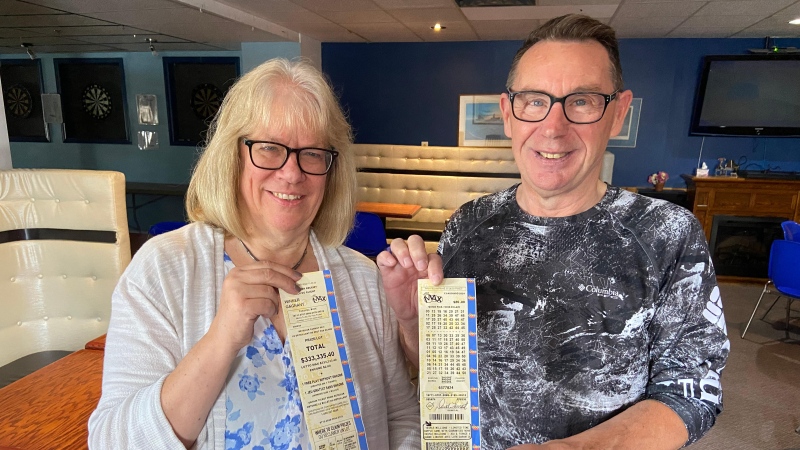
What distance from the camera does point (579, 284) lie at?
1090 mm

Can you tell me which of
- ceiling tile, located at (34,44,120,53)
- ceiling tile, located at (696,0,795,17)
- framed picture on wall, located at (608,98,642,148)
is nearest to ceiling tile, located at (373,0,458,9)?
ceiling tile, located at (696,0,795,17)

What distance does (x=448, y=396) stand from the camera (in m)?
0.91

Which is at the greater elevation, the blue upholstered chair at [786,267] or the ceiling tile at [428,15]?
the ceiling tile at [428,15]

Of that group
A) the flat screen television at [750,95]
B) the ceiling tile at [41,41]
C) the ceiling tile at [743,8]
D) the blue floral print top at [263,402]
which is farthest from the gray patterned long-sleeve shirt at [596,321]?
the ceiling tile at [41,41]

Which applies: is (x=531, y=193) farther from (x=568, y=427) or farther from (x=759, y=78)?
(x=759, y=78)

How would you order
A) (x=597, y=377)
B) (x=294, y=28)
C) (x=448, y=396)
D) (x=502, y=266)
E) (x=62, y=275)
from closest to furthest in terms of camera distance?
(x=448, y=396)
(x=597, y=377)
(x=502, y=266)
(x=62, y=275)
(x=294, y=28)

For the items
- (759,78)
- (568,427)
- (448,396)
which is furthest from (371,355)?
(759,78)

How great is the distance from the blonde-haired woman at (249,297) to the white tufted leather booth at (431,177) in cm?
503

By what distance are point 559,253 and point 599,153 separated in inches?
9.8

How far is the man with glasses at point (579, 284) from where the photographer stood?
3.32ft

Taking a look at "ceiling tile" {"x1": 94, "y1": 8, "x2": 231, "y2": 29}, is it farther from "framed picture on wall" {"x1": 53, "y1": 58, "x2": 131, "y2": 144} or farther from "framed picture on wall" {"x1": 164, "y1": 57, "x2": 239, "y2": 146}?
"framed picture on wall" {"x1": 53, "y1": 58, "x2": 131, "y2": 144}

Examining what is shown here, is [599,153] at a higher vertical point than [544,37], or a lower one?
lower

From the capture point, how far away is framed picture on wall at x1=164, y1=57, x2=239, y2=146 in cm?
718

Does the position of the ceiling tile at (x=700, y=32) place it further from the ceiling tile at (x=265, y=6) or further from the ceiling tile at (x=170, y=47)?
the ceiling tile at (x=170, y=47)
